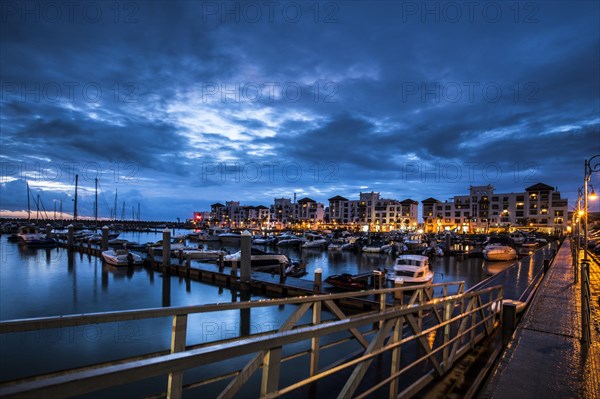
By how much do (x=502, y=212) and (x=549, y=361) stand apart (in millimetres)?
128379

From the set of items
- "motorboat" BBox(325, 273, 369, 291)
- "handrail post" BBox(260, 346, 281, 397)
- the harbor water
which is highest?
"handrail post" BBox(260, 346, 281, 397)

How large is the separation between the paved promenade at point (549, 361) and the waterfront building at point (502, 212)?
118 m

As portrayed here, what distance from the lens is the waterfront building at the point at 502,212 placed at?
111 m

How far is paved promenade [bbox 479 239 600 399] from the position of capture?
5.85 metres

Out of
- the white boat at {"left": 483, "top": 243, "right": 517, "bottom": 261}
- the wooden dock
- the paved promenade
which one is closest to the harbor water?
the wooden dock

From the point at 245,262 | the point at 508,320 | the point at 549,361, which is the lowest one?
the point at 245,262

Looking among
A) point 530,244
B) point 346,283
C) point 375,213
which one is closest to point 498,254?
point 530,244

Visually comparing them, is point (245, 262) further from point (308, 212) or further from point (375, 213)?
point (308, 212)

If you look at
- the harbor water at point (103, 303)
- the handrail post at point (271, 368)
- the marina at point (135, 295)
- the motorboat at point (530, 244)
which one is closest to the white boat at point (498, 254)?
the marina at point (135, 295)

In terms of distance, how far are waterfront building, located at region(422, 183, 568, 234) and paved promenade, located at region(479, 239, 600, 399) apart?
117515 millimetres

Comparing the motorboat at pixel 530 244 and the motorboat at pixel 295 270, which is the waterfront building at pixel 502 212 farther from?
the motorboat at pixel 295 270

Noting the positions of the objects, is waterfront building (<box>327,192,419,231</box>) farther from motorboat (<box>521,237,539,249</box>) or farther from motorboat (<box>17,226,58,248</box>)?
motorboat (<box>17,226,58,248</box>)

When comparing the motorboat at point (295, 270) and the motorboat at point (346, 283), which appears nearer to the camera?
the motorboat at point (346, 283)

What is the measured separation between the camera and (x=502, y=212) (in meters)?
117
